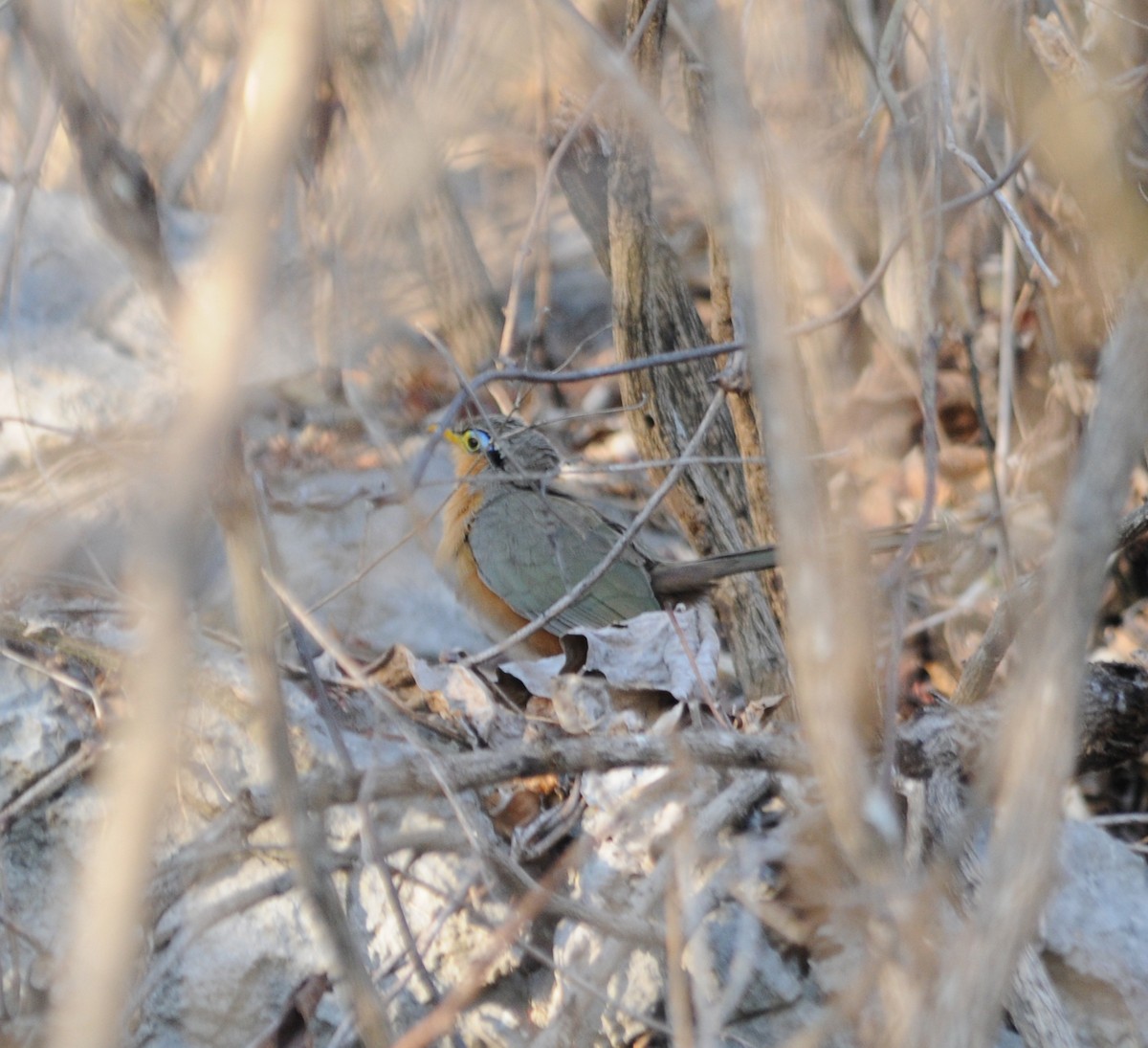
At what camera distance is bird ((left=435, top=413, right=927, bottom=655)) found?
511 cm

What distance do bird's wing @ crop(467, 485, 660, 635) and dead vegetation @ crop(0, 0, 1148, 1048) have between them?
0.40 meters

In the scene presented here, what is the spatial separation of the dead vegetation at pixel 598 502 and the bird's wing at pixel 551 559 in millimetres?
401

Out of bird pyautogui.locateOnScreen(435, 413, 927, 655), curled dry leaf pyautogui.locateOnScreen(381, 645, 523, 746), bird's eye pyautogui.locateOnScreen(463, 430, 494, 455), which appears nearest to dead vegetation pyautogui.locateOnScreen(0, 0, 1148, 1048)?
curled dry leaf pyautogui.locateOnScreen(381, 645, 523, 746)

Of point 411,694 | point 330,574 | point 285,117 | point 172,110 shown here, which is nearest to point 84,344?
point 172,110

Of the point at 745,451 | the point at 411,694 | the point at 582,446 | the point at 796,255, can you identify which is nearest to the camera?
the point at 745,451

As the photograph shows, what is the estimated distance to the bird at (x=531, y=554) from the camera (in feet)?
16.8

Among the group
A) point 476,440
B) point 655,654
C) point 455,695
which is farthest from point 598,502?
point 455,695

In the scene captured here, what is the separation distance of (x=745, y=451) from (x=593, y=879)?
1335mm

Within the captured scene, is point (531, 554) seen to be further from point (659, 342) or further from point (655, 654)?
point (659, 342)

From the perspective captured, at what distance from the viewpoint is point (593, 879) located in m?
2.97

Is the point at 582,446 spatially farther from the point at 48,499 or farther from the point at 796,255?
the point at 48,499

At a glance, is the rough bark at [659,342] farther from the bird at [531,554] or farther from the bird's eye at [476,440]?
the bird's eye at [476,440]

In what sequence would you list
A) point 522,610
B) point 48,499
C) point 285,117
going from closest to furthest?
point 285,117 → point 48,499 → point 522,610

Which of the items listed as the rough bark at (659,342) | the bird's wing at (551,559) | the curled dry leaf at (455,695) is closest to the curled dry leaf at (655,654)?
the rough bark at (659,342)
